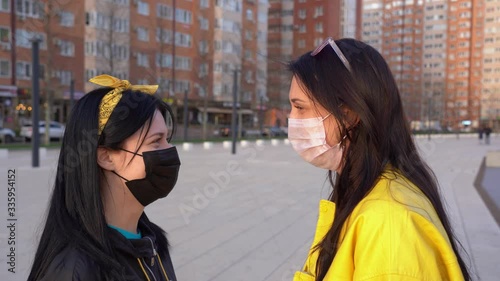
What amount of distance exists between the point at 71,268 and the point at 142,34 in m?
42.0

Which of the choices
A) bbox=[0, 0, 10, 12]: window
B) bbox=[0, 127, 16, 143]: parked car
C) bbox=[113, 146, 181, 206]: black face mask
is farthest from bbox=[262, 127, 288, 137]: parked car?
bbox=[113, 146, 181, 206]: black face mask

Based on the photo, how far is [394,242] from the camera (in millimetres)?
1139

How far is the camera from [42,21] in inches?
920

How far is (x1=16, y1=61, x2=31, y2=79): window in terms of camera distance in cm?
3366

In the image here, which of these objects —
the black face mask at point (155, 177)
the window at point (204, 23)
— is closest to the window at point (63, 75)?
the window at point (204, 23)

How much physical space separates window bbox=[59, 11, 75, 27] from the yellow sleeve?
36.5 m

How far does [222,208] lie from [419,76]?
6394cm

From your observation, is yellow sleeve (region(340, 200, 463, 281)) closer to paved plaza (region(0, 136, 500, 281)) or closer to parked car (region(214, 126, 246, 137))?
paved plaza (region(0, 136, 500, 281))

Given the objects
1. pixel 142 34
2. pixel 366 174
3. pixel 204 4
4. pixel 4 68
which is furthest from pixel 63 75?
pixel 366 174

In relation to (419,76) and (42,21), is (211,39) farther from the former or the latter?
(419,76)

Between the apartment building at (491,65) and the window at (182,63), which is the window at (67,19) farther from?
the apartment building at (491,65)

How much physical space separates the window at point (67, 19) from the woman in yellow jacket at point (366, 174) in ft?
118

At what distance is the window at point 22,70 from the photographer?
33.7 meters

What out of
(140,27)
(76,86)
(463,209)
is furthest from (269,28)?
(463,209)
